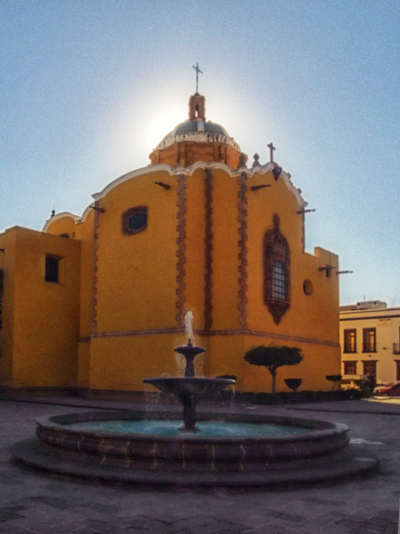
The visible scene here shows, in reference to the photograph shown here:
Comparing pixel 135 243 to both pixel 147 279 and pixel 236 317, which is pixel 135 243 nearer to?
pixel 147 279

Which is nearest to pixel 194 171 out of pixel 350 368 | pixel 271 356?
pixel 271 356

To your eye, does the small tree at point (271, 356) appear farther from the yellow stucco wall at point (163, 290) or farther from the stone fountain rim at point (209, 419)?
the stone fountain rim at point (209, 419)

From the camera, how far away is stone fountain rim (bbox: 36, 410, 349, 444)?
19.4 ft

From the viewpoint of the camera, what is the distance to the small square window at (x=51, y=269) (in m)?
24.6

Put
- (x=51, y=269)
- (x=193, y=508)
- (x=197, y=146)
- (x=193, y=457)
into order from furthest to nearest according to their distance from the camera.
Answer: (x=197, y=146) → (x=51, y=269) → (x=193, y=457) → (x=193, y=508)

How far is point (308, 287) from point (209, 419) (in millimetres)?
16739

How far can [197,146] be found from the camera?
89.4 feet

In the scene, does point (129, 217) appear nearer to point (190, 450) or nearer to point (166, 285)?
point (166, 285)

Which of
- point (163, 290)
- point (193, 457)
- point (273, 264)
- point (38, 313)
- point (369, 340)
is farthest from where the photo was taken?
point (369, 340)

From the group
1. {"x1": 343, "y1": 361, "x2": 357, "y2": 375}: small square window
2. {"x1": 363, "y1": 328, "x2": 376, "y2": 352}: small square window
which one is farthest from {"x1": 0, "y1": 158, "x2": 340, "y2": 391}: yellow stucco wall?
{"x1": 343, "y1": 361, "x2": 357, "y2": 375}: small square window

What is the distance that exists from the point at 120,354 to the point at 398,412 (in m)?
10.7

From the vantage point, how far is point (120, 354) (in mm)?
21922

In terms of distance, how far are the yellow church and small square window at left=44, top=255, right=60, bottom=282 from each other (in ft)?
0.19

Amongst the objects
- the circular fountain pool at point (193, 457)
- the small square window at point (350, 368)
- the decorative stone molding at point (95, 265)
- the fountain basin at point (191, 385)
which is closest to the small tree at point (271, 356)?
the decorative stone molding at point (95, 265)
